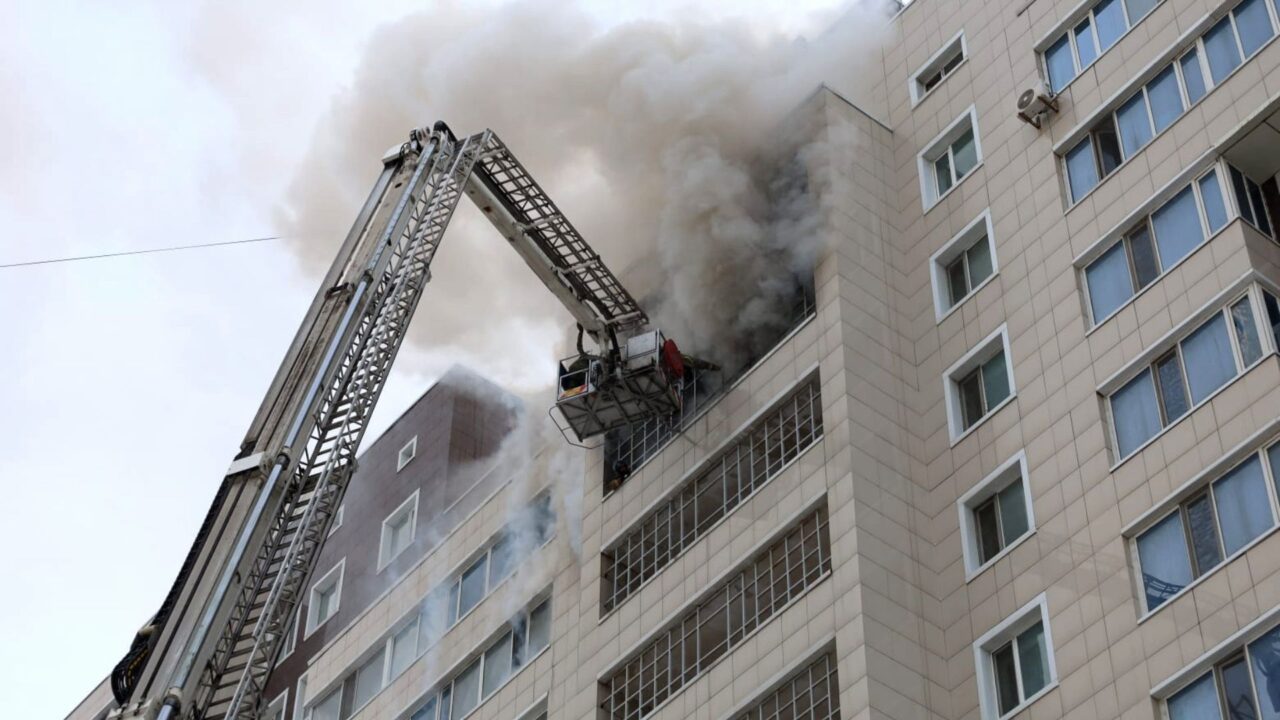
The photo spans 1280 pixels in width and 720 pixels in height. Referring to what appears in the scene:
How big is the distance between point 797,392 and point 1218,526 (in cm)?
921

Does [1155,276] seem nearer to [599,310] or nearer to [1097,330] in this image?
[1097,330]

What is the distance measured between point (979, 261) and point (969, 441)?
420cm

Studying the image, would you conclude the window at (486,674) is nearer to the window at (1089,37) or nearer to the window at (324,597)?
the window at (324,597)

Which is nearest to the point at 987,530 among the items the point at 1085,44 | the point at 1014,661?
the point at 1014,661

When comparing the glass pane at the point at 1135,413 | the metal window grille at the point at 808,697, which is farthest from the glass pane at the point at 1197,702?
the metal window grille at the point at 808,697

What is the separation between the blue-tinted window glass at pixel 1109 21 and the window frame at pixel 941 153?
2982 millimetres

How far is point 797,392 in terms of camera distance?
1346 inches

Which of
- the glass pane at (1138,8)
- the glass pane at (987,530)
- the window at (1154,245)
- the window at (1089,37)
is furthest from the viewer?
the window at (1089,37)

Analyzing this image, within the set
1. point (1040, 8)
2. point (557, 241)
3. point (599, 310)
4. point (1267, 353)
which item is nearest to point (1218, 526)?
point (1267, 353)

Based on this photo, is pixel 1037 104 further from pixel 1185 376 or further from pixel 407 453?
pixel 407 453

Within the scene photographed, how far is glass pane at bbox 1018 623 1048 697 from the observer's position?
2853 centimetres

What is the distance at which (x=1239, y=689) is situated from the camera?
994 inches

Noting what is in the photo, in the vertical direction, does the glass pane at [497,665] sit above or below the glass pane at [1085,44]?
below

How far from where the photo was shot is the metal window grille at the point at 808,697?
29562 mm
